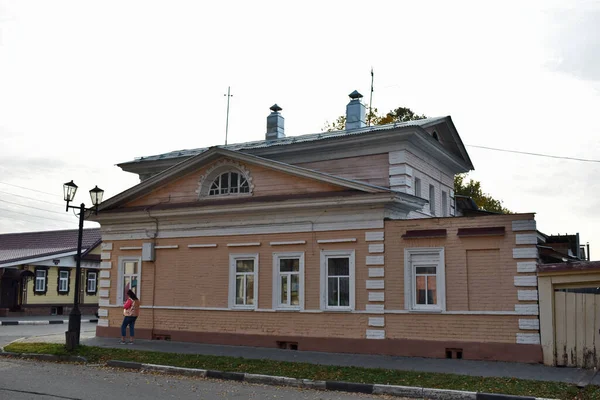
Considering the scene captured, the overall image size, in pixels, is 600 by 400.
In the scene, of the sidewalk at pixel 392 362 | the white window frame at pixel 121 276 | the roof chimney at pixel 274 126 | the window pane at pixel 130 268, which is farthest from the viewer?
the roof chimney at pixel 274 126

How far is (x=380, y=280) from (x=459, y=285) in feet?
6.83

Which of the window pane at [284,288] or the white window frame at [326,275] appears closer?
the white window frame at [326,275]

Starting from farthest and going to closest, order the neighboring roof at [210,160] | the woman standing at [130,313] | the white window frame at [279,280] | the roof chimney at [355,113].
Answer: the roof chimney at [355,113], the woman standing at [130,313], the white window frame at [279,280], the neighboring roof at [210,160]

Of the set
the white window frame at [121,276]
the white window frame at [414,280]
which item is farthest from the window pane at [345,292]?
the white window frame at [121,276]

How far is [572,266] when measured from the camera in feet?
47.2

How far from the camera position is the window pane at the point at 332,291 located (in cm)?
1770

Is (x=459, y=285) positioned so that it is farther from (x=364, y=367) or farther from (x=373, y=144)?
(x=373, y=144)

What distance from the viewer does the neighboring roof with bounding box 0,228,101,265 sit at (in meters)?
40.2

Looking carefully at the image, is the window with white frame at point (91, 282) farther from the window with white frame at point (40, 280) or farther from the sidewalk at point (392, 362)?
the sidewalk at point (392, 362)

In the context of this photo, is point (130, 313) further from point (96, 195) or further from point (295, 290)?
point (295, 290)

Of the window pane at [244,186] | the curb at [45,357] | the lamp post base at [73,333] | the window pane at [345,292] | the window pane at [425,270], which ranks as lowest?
the curb at [45,357]

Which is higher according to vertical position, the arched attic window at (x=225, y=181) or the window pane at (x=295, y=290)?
the arched attic window at (x=225, y=181)

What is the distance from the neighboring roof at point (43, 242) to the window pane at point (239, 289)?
74.8 feet

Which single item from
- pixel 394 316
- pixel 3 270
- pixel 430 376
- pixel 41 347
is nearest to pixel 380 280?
pixel 394 316
